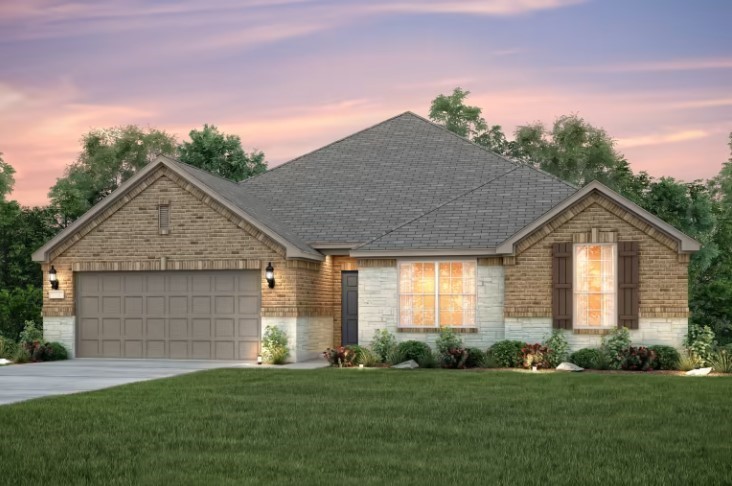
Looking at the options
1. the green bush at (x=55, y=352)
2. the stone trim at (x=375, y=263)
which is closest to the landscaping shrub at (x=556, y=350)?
the stone trim at (x=375, y=263)

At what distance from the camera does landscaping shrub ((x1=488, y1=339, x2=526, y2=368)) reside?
23812 mm

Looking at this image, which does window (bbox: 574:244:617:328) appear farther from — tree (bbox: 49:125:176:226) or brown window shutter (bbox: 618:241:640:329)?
tree (bbox: 49:125:176:226)

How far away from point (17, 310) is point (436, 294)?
50.1 feet

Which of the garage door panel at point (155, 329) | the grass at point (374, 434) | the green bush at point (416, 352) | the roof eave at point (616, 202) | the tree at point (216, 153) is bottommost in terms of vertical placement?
the grass at point (374, 434)

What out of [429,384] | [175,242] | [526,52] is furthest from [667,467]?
[526,52]

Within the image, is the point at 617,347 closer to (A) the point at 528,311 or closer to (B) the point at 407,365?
(A) the point at 528,311

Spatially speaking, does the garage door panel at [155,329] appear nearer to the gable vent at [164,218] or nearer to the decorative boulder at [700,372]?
the gable vent at [164,218]

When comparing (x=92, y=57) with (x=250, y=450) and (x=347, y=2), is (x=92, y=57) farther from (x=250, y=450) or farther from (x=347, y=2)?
(x=250, y=450)

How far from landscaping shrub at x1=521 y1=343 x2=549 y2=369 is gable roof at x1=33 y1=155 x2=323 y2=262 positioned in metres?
6.45

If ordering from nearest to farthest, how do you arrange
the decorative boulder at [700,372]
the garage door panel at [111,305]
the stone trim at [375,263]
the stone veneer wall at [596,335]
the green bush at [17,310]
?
the decorative boulder at [700,372] → the stone veneer wall at [596,335] → the stone trim at [375,263] → the garage door panel at [111,305] → the green bush at [17,310]

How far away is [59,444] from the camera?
11.6 m

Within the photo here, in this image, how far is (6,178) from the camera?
59.6 metres

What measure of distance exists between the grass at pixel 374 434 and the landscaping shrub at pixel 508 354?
197 inches

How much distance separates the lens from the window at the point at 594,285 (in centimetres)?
2431
